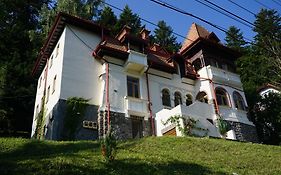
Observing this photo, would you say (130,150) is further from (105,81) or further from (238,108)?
(238,108)

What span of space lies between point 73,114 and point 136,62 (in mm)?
6383

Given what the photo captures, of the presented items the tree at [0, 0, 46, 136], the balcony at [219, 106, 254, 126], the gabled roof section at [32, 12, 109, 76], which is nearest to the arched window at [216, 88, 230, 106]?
the balcony at [219, 106, 254, 126]

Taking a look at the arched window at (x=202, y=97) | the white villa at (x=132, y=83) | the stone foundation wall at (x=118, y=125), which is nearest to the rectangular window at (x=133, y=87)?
the white villa at (x=132, y=83)

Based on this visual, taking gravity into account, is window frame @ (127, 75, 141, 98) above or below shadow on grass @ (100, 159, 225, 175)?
above

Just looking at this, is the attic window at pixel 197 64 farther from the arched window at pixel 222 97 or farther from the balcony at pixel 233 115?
the balcony at pixel 233 115

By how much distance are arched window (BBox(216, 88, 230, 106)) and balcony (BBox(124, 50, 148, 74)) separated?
6835mm

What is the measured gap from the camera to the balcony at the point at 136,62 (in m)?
23.7

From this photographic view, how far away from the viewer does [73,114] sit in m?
20.4

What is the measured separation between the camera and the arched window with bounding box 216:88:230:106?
85.8 feet

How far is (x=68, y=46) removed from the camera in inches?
913

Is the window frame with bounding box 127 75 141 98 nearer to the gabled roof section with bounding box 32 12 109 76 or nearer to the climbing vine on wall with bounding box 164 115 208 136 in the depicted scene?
the climbing vine on wall with bounding box 164 115 208 136

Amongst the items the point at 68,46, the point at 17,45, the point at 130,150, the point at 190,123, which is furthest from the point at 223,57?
the point at 17,45

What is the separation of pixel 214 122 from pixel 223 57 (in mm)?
7802

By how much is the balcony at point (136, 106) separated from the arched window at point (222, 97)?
22.0ft
